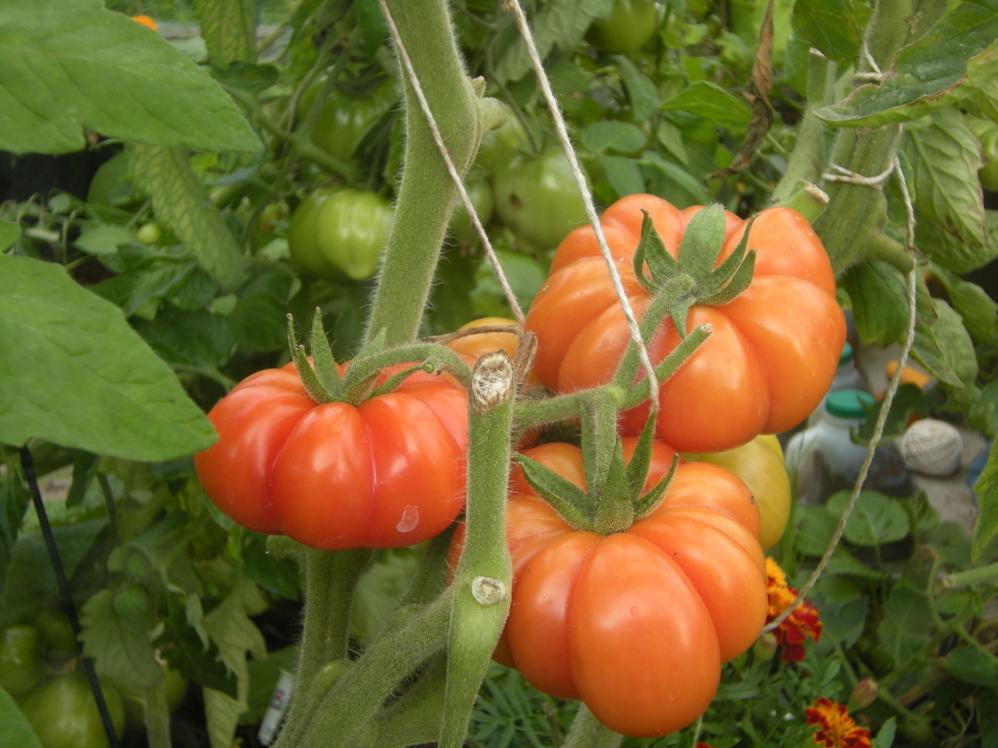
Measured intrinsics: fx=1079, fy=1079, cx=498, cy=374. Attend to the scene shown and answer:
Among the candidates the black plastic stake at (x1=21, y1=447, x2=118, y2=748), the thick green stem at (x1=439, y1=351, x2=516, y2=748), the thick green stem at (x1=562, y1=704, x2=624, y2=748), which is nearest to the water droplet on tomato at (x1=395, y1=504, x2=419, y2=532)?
the thick green stem at (x1=439, y1=351, x2=516, y2=748)

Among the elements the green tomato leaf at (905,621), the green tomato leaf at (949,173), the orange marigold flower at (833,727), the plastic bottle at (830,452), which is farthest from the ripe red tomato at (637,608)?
the plastic bottle at (830,452)

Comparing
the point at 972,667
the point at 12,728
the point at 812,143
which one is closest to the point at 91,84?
the point at 12,728

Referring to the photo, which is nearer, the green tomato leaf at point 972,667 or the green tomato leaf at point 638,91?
the green tomato leaf at point 638,91

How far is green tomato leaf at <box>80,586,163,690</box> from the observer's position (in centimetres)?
88

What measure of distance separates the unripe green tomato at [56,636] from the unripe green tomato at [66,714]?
0.02 m

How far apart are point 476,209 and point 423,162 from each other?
370 mm

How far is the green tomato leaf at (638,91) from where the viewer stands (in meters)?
1.06

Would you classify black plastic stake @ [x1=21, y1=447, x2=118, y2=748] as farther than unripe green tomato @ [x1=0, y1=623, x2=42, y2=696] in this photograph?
No

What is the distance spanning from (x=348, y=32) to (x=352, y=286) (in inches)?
Answer: 9.2

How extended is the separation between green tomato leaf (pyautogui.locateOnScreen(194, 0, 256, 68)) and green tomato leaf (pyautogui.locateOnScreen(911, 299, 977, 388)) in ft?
1.95

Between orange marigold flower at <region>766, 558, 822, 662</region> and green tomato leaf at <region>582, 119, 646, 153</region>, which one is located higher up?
green tomato leaf at <region>582, 119, 646, 153</region>

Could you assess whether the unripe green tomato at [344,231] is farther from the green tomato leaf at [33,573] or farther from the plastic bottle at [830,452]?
the plastic bottle at [830,452]

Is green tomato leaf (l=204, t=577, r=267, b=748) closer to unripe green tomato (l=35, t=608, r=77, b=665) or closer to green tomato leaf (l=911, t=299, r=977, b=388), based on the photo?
unripe green tomato (l=35, t=608, r=77, b=665)

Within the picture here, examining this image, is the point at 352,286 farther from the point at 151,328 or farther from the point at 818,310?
the point at 818,310
